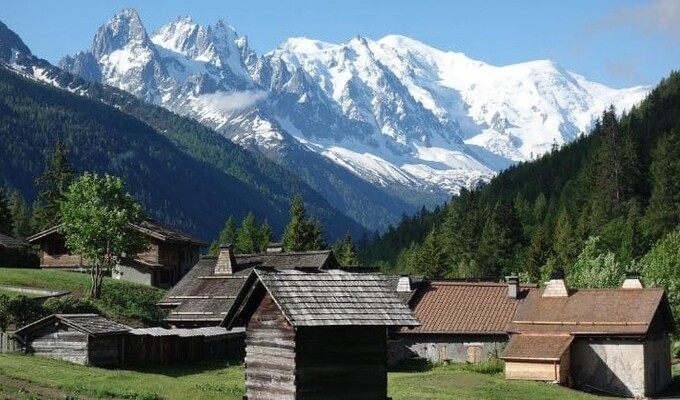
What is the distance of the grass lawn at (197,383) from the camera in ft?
152

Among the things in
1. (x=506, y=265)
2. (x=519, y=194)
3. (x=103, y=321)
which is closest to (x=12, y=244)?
(x=103, y=321)

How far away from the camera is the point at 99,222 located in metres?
80.2

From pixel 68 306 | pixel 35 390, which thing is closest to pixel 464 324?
pixel 68 306

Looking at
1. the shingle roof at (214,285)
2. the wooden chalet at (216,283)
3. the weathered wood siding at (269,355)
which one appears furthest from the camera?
the shingle roof at (214,285)

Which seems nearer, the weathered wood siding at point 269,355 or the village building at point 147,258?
the weathered wood siding at point 269,355

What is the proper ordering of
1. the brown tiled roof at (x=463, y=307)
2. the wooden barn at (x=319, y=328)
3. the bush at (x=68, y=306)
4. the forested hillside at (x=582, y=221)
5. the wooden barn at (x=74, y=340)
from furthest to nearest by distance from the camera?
the forested hillside at (x=582, y=221)
the brown tiled roof at (x=463, y=307)
the bush at (x=68, y=306)
the wooden barn at (x=74, y=340)
the wooden barn at (x=319, y=328)

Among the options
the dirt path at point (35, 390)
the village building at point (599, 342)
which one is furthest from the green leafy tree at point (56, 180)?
the dirt path at point (35, 390)

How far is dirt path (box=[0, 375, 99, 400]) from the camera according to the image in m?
42.3

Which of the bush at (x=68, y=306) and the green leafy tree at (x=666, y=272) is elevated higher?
the green leafy tree at (x=666, y=272)

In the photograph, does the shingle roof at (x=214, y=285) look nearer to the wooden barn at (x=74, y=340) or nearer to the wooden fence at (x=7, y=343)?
the wooden barn at (x=74, y=340)

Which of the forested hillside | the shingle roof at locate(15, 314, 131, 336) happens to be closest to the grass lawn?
the shingle roof at locate(15, 314, 131, 336)

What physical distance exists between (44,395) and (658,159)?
11441 centimetres

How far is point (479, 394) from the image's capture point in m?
53.5

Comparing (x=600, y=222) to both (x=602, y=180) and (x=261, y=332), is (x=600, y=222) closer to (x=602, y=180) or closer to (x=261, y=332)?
(x=602, y=180)
